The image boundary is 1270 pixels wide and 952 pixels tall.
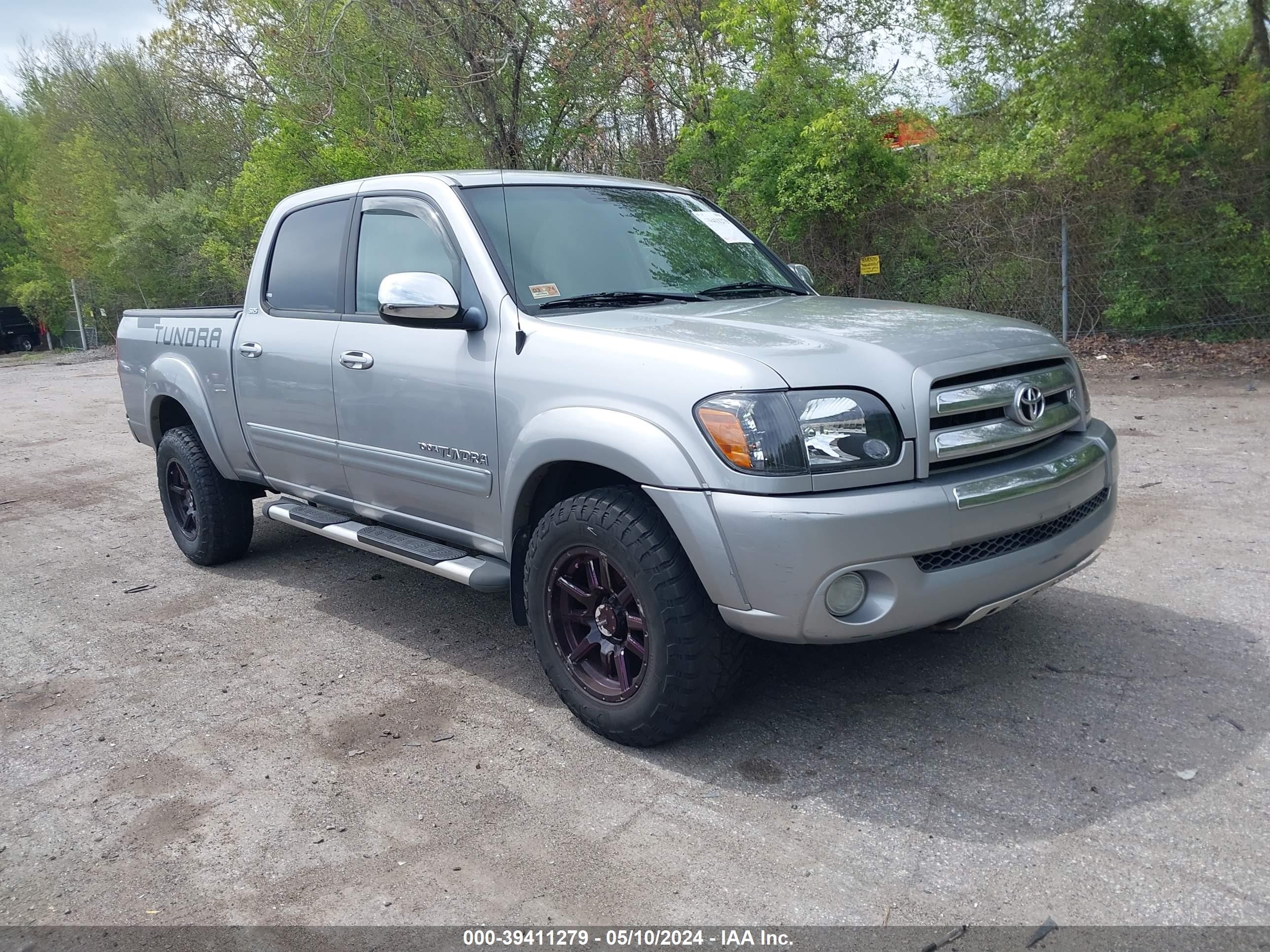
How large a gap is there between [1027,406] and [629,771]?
178cm

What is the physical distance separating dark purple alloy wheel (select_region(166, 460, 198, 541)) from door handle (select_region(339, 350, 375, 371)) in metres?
2.21

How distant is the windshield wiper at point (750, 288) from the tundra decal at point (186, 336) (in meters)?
2.75

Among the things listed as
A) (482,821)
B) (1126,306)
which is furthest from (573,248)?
(1126,306)

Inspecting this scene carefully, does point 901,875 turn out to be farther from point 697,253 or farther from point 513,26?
point 513,26

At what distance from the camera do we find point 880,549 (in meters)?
3.01

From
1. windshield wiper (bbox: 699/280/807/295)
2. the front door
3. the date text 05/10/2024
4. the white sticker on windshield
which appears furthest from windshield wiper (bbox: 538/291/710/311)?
the date text 05/10/2024

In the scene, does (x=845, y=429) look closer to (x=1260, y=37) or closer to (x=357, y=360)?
(x=357, y=360)

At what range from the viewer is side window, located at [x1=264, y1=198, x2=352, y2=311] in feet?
15.8

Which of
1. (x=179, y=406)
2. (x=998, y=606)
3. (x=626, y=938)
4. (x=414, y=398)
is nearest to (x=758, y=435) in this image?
(x=998, y=606)

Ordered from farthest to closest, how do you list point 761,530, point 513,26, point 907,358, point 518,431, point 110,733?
point 513,26, point 110,733, point 518,431, point 907,358, point 761,530

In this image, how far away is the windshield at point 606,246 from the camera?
406cm

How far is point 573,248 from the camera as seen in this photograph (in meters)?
4.21

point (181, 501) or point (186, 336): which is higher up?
point (186, 336)

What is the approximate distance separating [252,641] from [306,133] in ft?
55.2
